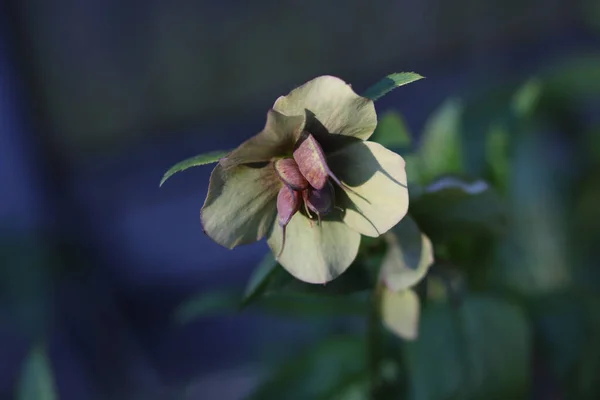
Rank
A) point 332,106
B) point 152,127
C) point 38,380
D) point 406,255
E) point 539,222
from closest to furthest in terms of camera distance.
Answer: point 332,106 < point 406,255 < point 38,380 < point 539,222 < point 152,127

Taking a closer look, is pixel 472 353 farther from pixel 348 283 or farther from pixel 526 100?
pixel 526 100

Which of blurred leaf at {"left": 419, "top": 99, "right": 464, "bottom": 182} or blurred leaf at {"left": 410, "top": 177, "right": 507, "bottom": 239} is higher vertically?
blurred leaf at {"left": 410, "top": 177, "right": 507, "bottom": 239}

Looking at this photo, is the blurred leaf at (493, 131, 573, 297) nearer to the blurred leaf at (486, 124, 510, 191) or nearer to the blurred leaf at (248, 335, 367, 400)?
the blurred leaf at (486, 124, 510, 191)

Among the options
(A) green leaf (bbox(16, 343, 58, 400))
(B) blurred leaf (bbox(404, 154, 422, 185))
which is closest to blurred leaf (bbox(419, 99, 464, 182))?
(B) blurred leaf (bbox(404, 154, 422, 185))

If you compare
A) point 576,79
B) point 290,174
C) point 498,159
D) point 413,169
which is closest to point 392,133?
point 413,169

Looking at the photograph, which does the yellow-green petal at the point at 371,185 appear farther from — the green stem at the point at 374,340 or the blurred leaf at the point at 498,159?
the blurred leaf at the point at 498,159

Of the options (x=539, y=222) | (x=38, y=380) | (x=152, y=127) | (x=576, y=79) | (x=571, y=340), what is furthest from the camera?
(x=152, y=127)

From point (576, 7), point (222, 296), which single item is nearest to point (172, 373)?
point (222, 296)
